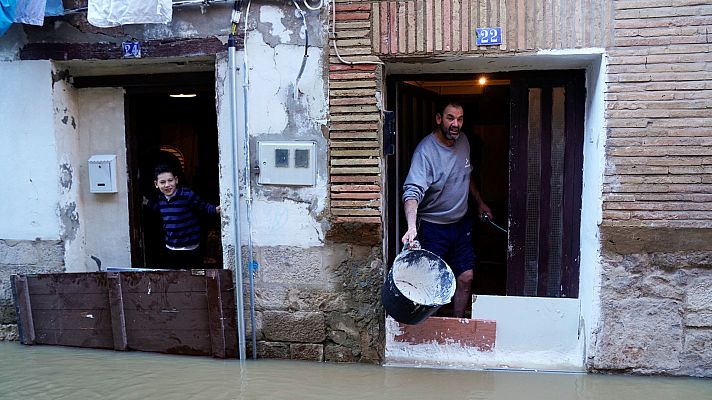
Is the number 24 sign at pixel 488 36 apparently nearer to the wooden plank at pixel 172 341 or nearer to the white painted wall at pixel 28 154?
the wooden plank at pixel 172 341

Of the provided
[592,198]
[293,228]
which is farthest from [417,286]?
[592,198]

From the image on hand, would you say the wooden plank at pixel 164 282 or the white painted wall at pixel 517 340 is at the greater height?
the wooden plank at pixel 164 282

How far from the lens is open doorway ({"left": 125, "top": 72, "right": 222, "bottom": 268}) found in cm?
488

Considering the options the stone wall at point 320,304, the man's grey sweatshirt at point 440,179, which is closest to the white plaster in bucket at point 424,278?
the stone wall at point 320,304

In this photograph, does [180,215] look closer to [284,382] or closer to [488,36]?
[284,382]

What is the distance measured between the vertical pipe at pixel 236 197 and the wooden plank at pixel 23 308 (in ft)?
5.62

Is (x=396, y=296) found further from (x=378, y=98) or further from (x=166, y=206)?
(x=166, y=206)

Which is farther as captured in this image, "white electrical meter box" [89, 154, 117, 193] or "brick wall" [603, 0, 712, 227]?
"white electrical meter box" [89, 154, 117, 193]

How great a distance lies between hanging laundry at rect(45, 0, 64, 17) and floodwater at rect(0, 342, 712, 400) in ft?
8.43

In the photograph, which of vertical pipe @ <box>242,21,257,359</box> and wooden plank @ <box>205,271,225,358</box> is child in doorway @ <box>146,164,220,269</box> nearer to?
vertical pipe @ <box>242,21,257,359</box>

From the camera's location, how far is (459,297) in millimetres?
4699

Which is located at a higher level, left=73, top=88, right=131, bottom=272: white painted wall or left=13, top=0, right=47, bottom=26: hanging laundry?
left=13, top=0, right=47, bottom=26: hanging laundry

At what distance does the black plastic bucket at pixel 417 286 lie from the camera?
3791 mm

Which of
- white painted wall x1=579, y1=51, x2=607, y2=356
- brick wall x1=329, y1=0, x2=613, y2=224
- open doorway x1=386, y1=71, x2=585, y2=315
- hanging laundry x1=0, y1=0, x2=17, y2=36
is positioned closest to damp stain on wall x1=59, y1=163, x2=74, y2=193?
hanging laundry x1=0, y1=0, x2=17, y2=36
